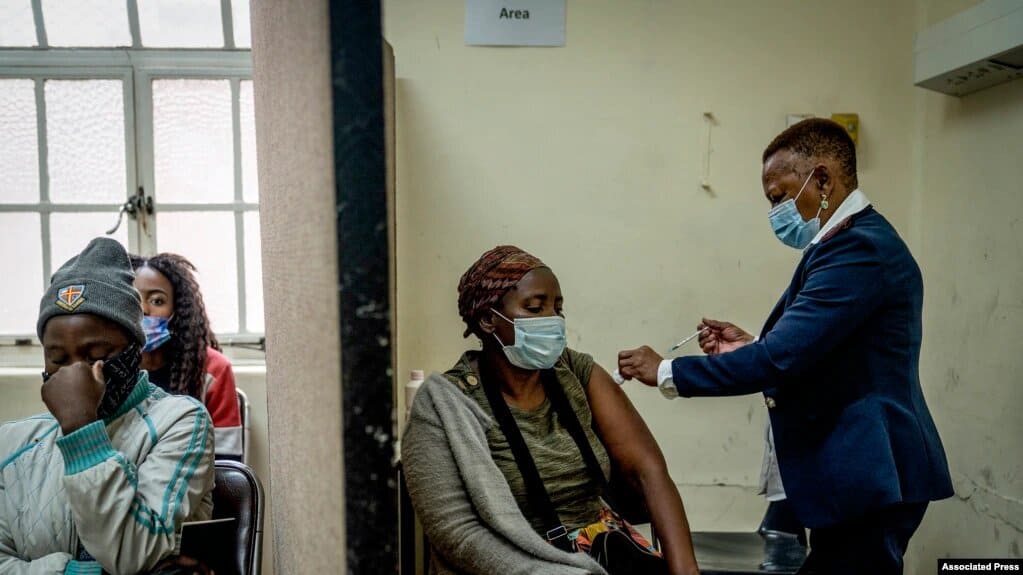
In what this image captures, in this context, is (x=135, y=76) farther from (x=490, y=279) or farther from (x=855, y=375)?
(x=855, y=375)

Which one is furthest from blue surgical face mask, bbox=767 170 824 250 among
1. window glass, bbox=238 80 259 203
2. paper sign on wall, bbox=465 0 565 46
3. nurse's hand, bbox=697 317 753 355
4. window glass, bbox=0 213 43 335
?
window glass, bbox=0 213 43 335

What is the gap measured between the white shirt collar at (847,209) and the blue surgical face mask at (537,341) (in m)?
0.68

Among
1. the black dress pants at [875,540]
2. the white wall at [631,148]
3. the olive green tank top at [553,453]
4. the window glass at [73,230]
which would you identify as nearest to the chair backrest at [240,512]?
the olive green tank top at [553,453]

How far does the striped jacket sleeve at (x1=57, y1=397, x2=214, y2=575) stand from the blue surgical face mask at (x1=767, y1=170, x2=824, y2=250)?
1.53 metres

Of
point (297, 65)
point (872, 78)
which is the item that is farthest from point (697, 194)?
point (297, 65)

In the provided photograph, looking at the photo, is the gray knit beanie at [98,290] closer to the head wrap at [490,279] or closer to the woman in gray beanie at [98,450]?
the woman in gray beanie at [98,450]

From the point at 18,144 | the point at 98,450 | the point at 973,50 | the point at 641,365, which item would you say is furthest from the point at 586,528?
the point at 18,144

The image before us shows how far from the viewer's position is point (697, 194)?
2754 millimetres

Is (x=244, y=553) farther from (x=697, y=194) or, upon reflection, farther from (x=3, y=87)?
(x=3, y=87)

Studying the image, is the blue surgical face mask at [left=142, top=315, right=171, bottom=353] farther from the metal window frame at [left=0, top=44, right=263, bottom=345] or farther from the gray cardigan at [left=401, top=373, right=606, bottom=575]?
the gray cardigan at [left=401, top=373, right=606, bottom=575]

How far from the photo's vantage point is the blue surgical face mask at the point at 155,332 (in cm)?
233

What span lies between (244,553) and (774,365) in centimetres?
130

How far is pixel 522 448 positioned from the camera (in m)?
1.74

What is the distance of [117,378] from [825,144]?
5.58 ft
